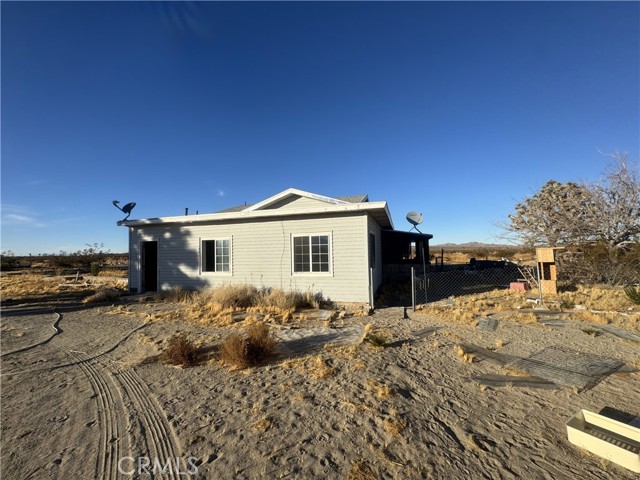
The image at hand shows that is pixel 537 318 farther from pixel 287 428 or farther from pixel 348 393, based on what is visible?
pixel 287 428

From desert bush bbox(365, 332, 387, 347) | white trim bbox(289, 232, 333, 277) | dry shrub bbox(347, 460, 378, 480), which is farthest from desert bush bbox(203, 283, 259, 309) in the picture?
dry shrub bbox(347, 460, 378, 480)

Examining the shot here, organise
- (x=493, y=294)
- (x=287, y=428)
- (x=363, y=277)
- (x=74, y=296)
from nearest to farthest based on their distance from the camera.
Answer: (x=287, y=428), (x=363, y=277), (x=493, y=294), (x=74, y=296)

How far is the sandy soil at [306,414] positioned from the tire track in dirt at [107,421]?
0.02 metres

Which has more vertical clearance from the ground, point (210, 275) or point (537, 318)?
point (210, 275)

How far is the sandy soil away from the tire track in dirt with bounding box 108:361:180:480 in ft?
0.06

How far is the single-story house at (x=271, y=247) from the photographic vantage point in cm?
946

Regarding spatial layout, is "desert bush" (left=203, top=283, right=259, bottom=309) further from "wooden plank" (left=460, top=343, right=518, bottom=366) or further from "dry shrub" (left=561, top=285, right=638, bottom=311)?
"dry shrub" (left=561, top=285, right=638, bottom=311)

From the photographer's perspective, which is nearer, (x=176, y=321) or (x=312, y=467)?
(x=312, y=467)

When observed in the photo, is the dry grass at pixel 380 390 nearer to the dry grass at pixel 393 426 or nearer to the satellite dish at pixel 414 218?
the dry grass at pixel 393 426

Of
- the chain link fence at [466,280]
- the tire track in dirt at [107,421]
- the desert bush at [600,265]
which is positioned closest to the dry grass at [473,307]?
the chain link fence at [466,280]

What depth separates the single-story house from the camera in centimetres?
946

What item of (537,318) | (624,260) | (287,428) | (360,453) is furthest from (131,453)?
(624,260)

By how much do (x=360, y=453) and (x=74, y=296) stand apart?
15975 millimetres

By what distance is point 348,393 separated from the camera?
12.3 feet
